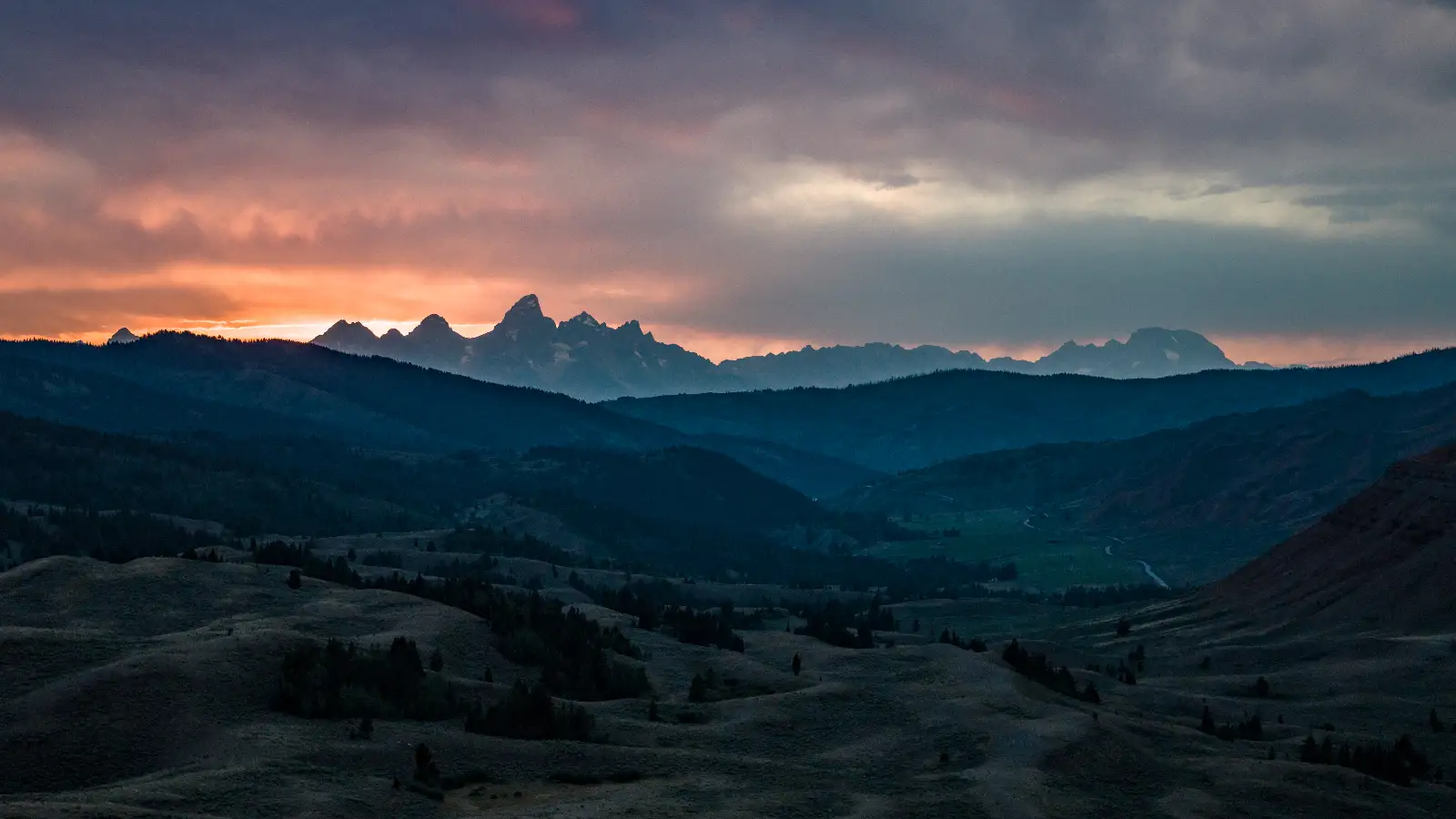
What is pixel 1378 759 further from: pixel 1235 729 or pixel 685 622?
pixel 685 622

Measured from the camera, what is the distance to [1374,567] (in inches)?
3952

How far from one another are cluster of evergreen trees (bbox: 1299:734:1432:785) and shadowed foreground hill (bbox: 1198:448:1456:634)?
34.1 meters

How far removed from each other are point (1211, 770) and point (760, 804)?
737 inches

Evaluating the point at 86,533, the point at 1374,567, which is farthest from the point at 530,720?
the point at 86,533

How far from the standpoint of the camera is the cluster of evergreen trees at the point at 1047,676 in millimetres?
64938

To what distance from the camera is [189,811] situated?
113 feet

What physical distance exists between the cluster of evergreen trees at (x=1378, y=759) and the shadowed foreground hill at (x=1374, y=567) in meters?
34.1

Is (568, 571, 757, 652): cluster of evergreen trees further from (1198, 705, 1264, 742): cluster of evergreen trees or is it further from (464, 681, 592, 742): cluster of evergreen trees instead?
(464, 681, 592, 742): cluster of evergreen trees

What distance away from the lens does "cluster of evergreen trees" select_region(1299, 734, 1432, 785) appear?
5100 centimetres

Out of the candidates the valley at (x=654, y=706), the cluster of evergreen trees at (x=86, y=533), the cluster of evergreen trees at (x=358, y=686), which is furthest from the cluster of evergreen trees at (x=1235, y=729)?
the cluster of evergreen trees at (x=86, y=533)

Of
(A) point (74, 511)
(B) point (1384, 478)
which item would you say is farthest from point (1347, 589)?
(A) point (74, 511)

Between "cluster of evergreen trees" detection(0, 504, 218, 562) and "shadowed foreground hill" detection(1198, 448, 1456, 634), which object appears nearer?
"shadowed foreground hill" detection(1198, 448, 1456, 634)

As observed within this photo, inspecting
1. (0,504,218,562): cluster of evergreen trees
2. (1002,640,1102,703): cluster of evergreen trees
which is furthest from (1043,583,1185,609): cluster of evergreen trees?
(0,504,218,562): cluster of evergreen trees

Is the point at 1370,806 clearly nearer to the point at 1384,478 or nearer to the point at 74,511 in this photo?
the point at 1384,478
